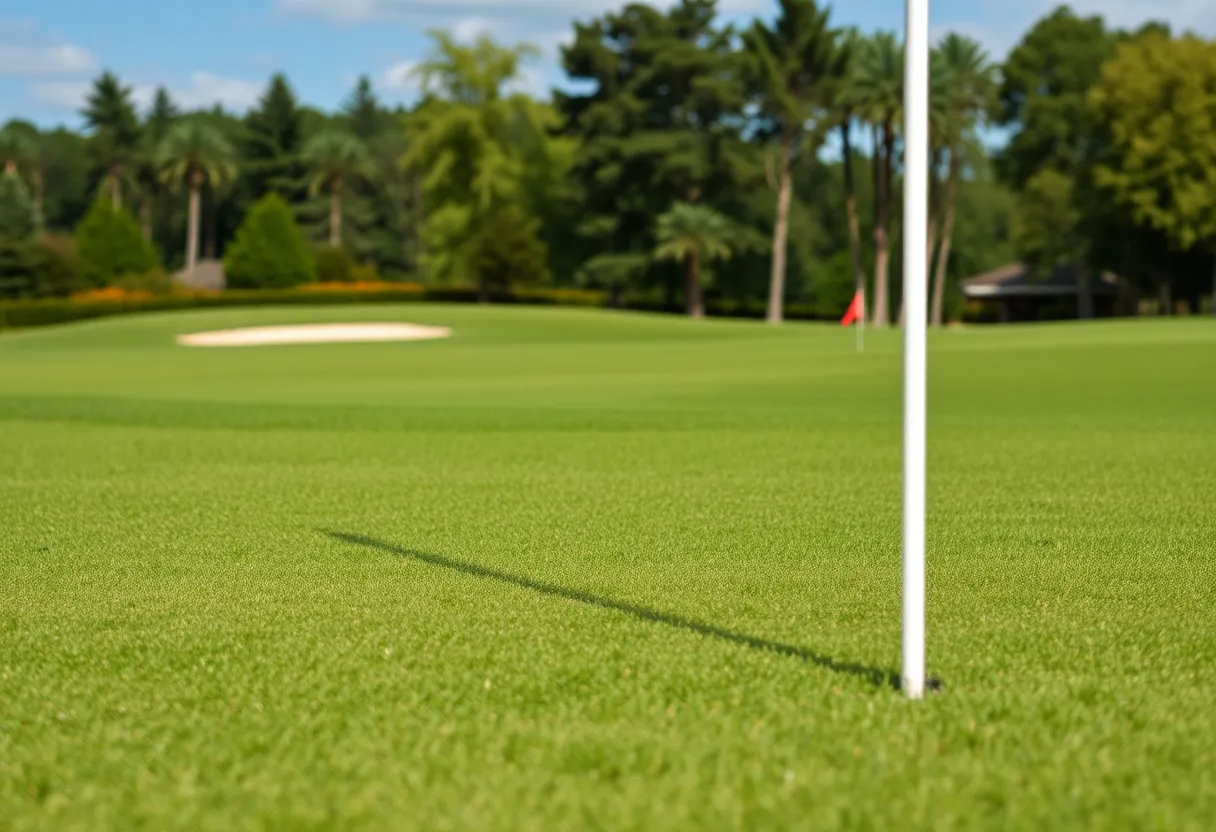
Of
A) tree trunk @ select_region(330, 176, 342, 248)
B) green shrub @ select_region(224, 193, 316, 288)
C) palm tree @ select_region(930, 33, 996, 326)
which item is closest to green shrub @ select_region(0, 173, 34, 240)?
green shrub @ select_region(224, 193, 316, 288)

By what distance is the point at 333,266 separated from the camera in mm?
79062

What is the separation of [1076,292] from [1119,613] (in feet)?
277

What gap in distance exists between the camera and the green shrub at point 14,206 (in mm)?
79919

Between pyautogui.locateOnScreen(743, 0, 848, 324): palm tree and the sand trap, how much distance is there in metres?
23.2

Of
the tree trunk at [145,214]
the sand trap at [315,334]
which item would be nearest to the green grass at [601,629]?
the sand trap at [315,334]

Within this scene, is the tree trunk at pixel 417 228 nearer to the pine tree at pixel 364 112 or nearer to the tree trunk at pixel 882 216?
the pine tree at pixel 364 112

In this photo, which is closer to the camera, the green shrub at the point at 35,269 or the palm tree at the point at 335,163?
the green shrub at the point at 35,269

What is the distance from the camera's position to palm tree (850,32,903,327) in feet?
208

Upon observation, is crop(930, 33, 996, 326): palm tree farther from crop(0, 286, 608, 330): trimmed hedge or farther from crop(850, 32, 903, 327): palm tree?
crop(0, 286, 608, 330): trimmed hedge

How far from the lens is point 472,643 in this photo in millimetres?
6195

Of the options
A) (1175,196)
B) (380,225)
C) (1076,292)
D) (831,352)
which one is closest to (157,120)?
(380,225)

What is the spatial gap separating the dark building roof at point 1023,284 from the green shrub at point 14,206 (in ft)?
174

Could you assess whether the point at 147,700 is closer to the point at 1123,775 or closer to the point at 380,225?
the point at 1123,775

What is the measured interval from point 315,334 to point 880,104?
2733 cm
